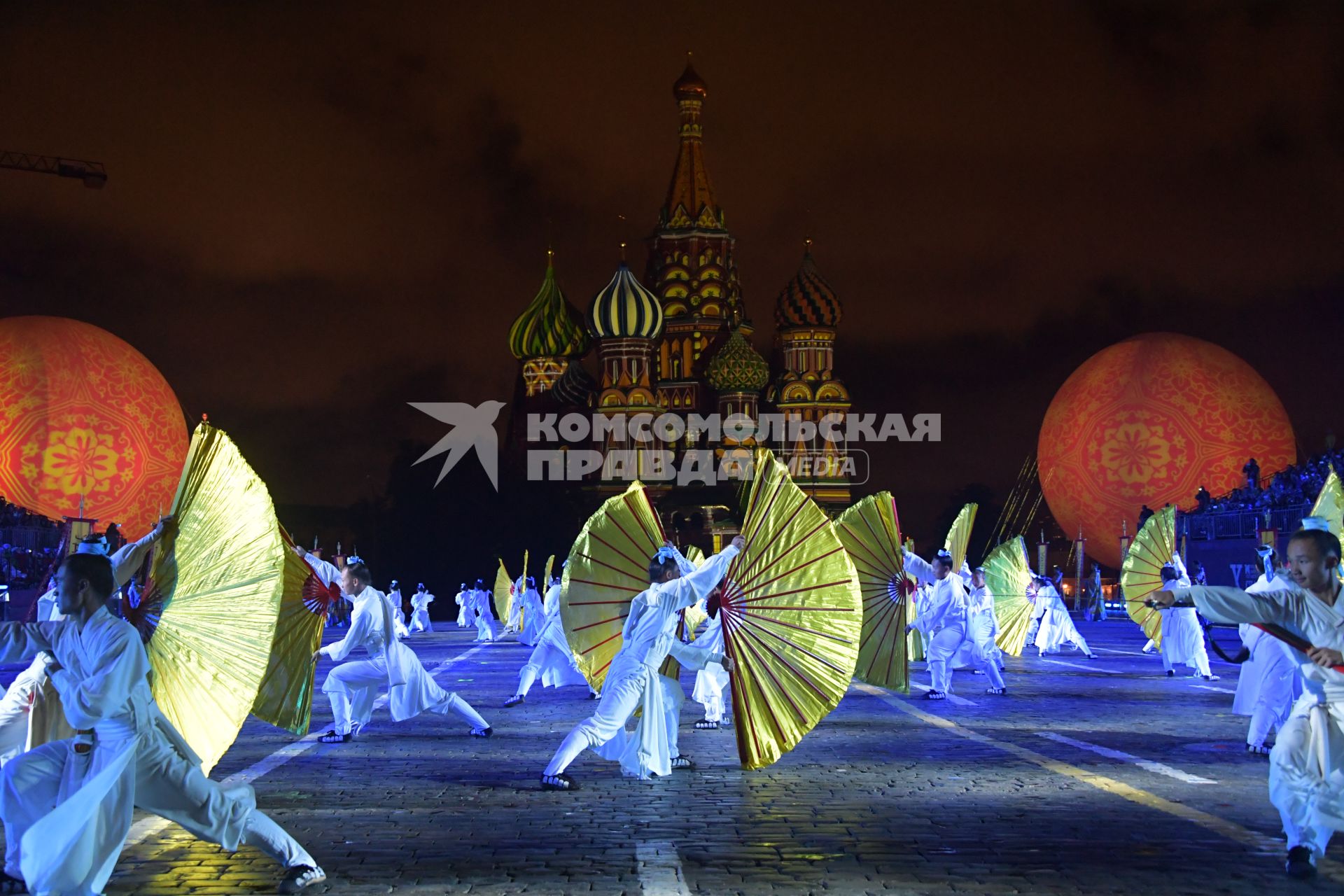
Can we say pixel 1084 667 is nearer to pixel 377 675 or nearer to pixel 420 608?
pixel 377 675

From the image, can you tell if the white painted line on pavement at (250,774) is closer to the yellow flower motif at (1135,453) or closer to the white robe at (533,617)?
the white robe at (533,617)

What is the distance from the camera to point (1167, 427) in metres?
49.1

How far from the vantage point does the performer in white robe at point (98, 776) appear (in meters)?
6.14

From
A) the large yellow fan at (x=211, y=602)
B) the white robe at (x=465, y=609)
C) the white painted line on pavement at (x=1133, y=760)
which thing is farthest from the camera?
the white robe at (x=465, y=609)

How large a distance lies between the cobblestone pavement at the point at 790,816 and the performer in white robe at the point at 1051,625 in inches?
565

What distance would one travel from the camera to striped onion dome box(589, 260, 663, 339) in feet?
228

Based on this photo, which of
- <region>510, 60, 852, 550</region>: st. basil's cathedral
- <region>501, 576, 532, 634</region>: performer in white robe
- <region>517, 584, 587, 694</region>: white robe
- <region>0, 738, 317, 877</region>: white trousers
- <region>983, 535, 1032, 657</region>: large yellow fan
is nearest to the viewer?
<region>0, 738, 317, 877</region>: white trousers

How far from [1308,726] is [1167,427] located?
143 ft

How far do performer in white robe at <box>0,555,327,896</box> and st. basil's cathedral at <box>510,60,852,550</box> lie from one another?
58.1m

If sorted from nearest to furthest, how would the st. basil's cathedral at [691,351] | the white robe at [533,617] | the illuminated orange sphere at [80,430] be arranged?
the white robe at [533,617] → the illuminated orange sphere at [80,430] → the st. basil's cathedral at [691,351]

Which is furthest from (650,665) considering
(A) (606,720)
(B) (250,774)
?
(B) (250,774)

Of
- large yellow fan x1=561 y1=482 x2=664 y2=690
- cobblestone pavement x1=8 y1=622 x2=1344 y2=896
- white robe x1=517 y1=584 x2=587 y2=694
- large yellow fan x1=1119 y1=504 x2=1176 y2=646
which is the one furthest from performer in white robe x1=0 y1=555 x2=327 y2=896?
large yellow fan x1=1119 y1=504 x2=1176 y2=646

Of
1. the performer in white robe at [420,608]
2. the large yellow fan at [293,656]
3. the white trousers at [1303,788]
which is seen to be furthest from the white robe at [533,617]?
the white trousers at [1303,788]

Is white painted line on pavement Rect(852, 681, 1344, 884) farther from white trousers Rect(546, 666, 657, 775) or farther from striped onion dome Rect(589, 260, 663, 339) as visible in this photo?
striped onion dome Rect(589, 260, 663, 339)
